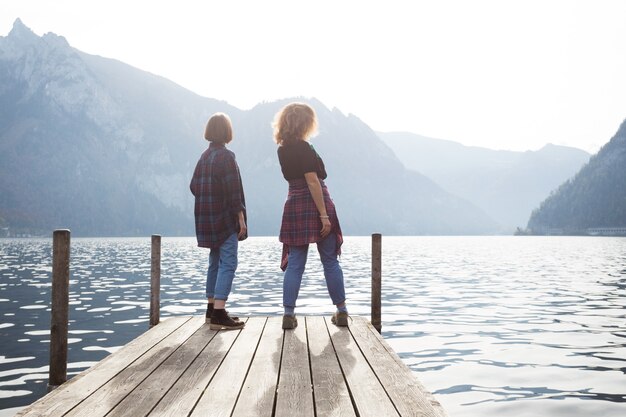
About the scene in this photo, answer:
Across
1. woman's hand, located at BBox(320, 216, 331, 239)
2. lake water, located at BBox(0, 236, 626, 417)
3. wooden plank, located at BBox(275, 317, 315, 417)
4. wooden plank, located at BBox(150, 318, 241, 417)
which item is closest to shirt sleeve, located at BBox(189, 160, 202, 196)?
woman's hand, located at BBox(320, 216, 331, 239)

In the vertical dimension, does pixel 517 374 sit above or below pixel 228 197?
below

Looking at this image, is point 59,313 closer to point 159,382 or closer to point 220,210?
point 159,382

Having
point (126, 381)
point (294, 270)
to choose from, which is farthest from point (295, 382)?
point (294, 270)

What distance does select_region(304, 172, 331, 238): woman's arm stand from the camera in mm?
7188

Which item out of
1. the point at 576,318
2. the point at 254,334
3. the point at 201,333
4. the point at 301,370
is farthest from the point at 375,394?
the point at 576,318

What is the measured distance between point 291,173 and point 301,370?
2943 millimetres

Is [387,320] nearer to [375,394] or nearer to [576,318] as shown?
[576,318]

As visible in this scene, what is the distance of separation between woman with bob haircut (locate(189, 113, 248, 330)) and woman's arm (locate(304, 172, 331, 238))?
3.66ft

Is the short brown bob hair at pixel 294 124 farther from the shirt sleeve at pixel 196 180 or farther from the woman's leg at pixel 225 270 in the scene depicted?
the woman's leg at pixel 225 270

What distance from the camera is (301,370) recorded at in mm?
5340

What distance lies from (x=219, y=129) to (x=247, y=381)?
4.20m

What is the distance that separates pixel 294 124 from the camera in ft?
24.4

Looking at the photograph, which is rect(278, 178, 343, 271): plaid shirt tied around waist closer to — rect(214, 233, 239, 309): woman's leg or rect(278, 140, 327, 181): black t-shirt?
rect(278, 140, 327, 181): black t-shirt

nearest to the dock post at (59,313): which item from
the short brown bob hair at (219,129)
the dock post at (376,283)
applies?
the short brown bob hair at (219,129)
